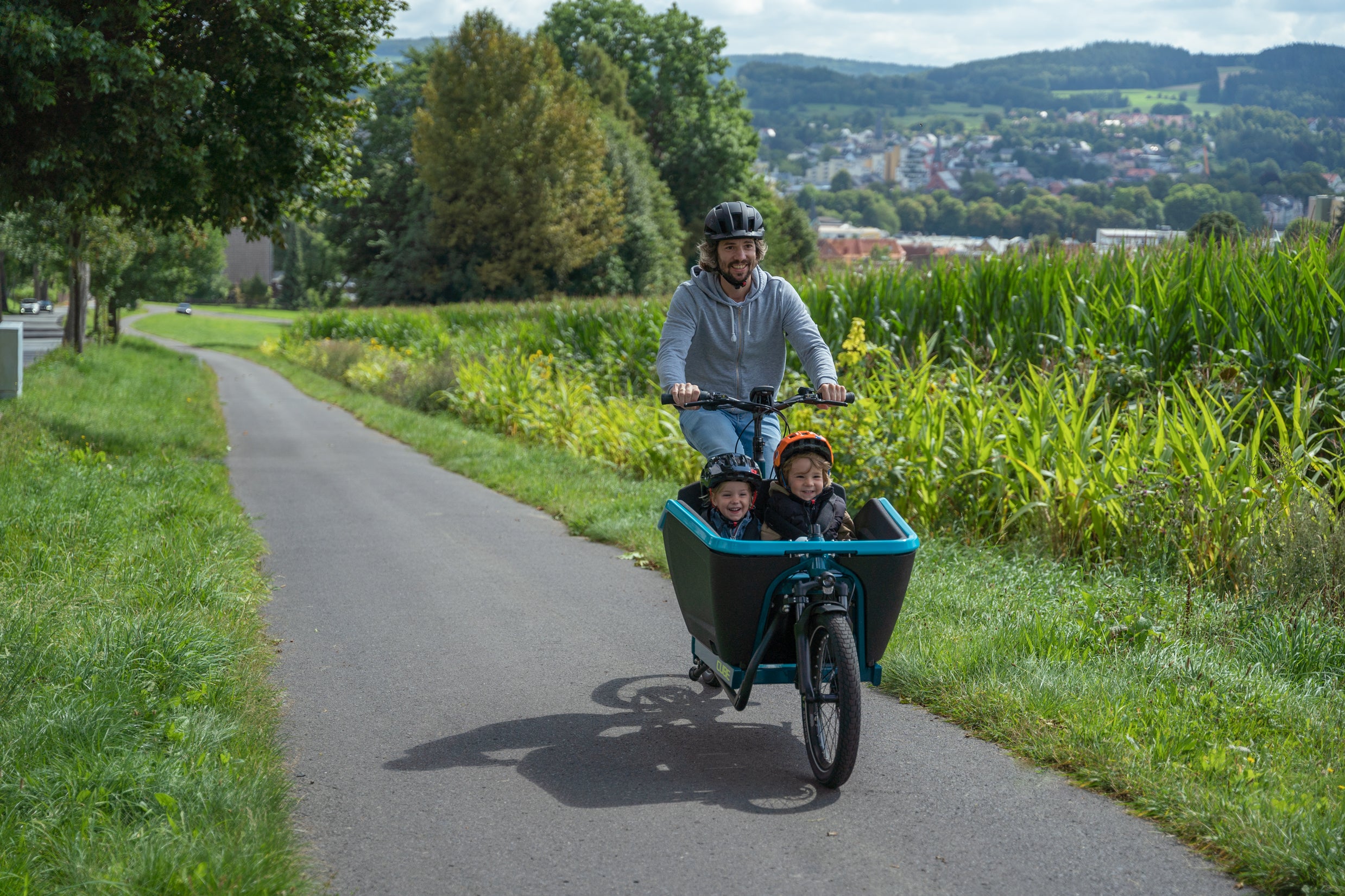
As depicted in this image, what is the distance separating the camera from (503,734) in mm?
4504

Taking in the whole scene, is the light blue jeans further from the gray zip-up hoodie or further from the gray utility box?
the gray utility box

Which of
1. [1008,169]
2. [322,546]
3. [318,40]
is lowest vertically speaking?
[322,546]

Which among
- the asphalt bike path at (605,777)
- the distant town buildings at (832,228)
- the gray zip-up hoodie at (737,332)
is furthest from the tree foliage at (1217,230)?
the distant town buildings at (832,228)

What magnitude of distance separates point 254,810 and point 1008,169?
65970 millimetres

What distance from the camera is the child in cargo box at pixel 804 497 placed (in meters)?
4.48

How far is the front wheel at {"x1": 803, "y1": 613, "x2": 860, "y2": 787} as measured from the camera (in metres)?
3.69

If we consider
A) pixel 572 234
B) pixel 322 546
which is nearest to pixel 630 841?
pixel 322 546

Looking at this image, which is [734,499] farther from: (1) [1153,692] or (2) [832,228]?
(2) [832,228]

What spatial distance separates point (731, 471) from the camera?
4.50 meters

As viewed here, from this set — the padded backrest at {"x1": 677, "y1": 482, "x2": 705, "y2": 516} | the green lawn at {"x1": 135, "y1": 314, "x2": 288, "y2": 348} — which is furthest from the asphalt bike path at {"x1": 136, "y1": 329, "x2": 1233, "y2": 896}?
the green lawn at {"x1": 135, "y1": 314, "x2": 288, "y2": 348}

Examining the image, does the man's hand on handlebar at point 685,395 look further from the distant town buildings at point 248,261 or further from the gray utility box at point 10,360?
the distant town buildings at point 248,261

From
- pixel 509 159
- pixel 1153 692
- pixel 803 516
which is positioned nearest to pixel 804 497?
pixel 803 516

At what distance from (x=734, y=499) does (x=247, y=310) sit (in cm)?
10955

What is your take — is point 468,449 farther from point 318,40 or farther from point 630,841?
point 630,841
